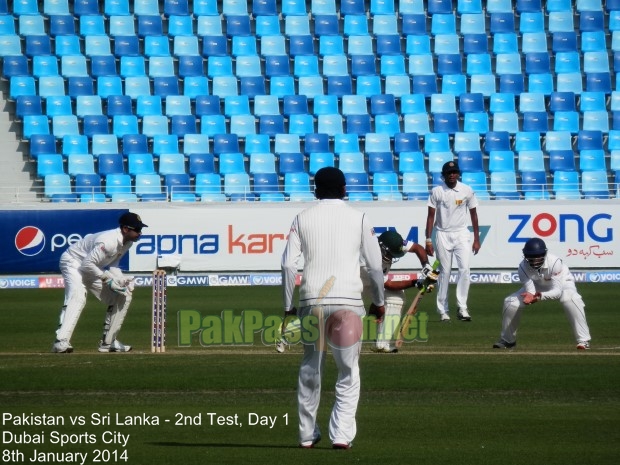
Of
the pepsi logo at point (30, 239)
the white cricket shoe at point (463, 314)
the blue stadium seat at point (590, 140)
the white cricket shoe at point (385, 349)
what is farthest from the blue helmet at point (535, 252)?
the blue stadium seat at point (590, 140)

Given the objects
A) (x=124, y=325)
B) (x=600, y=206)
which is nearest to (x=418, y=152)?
(x=600, y=206)

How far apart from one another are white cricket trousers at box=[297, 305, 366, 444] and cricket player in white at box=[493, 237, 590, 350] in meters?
6.40

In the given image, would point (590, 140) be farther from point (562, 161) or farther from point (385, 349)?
point (385, 349)

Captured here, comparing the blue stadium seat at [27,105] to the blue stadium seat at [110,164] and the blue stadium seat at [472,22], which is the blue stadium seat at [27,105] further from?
the blue stadium seat at [472,22]

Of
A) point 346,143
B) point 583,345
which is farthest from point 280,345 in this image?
point 346,143

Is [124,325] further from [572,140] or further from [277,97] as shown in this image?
[572,140]

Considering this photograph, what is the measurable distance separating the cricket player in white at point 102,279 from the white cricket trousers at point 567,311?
452 cm

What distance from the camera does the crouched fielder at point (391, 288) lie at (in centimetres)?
1430

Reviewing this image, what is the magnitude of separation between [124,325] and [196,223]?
8.57 meters

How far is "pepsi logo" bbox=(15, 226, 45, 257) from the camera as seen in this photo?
88.9ft

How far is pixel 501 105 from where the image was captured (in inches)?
1357

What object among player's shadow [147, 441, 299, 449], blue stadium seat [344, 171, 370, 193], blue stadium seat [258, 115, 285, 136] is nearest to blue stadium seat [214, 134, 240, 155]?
blue stadium seat [258, 115, 285, 136]

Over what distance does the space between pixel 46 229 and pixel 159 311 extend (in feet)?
43.0

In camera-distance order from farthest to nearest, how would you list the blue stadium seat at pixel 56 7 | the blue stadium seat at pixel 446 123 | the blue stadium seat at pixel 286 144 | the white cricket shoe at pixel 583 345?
1. the blue stadium seat at pixel 56 7
2. the blue stadium seat at pixel 446 123
3. the blue stadium seat at pixel 286 144
4. the white cricket shoe at pixel 583 345
